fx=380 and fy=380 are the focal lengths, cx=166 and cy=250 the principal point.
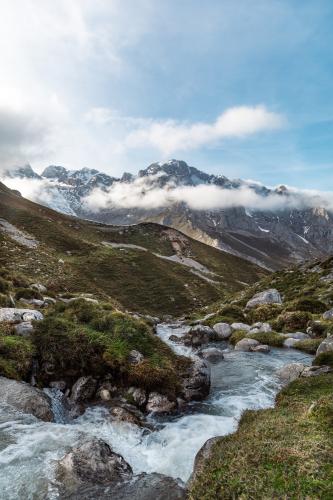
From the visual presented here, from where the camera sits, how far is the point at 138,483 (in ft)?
36.9

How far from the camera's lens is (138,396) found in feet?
56.7

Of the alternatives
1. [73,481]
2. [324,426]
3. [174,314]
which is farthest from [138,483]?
[174,314]

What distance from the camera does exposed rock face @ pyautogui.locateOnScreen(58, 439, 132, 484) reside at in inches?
428

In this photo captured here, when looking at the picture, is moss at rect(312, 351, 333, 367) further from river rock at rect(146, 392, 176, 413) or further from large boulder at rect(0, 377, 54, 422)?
large boulder at rect(0, 377, 54, 422)

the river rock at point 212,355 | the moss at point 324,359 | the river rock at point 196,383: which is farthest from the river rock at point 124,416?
the river rock at point 212,355

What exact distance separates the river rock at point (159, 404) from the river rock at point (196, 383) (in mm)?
1368

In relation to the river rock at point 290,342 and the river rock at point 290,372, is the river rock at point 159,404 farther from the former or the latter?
the river rock at point 290,342

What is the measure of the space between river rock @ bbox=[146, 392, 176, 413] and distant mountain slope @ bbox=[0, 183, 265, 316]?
129 ft

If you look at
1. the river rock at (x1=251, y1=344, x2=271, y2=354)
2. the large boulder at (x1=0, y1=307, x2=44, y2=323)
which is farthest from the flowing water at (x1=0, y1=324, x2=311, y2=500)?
the river rock at (x1=251, y1=344, x2=271, y2=354)

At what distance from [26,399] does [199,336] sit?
2398 centimetres

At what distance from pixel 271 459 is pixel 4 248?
234ft

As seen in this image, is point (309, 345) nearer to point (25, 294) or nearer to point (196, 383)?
point (196, 383)

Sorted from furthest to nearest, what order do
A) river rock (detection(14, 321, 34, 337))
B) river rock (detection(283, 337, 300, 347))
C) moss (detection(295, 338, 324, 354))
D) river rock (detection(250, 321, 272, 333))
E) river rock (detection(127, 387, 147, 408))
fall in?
river rock (detection(250, 321, 272, 333)) → river rock (detection(283, 337, 300, 347)) → moss (detection(295, 338, 324, 354)) → river rock (detection(14, 321, 34, 337)) → river rock (detection(127, 387, 147, 408))

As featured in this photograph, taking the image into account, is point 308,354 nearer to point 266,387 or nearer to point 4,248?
point 266,387
